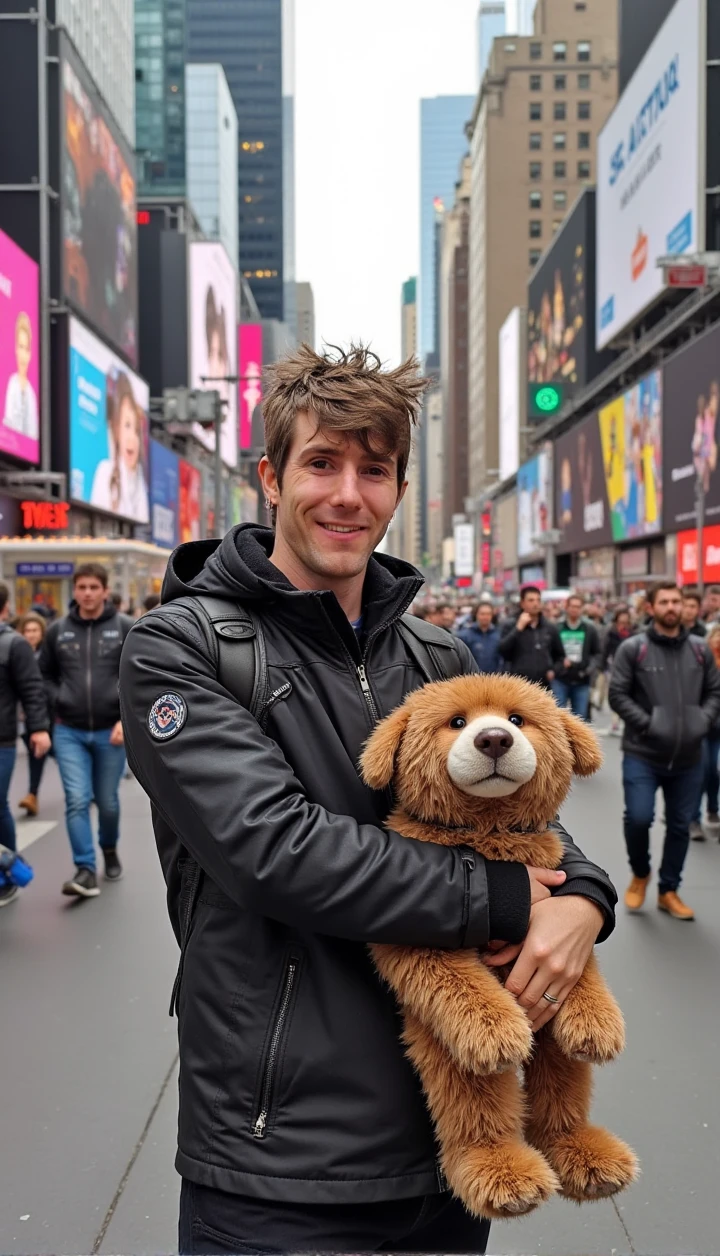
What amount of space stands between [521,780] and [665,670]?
214 inches

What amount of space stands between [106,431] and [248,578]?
35.1 meters

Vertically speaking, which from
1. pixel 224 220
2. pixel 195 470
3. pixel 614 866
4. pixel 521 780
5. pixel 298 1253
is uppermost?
pixel 224 220

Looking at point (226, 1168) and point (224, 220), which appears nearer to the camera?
point (226, 1168)

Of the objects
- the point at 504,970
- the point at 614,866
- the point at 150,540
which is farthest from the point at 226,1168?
the point at 150,540

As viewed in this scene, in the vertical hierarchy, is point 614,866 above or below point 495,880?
below

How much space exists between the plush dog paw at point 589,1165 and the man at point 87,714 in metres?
5.54

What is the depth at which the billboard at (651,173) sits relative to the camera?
123 feet

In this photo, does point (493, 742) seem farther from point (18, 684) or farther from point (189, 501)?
point (189, 501)

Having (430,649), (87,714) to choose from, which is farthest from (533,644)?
(430,649)

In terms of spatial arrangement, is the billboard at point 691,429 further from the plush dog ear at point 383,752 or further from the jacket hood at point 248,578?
→ the plush dog ear at point 383,752

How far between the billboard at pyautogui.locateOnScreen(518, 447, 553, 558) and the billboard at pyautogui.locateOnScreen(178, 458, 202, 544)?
19241mm

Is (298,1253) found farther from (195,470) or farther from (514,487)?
(514,487)

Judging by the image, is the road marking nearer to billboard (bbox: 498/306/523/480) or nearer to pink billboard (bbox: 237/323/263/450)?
pink billboard (bbox: 237/323/263/450)

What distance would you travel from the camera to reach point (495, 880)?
62.9 inches
